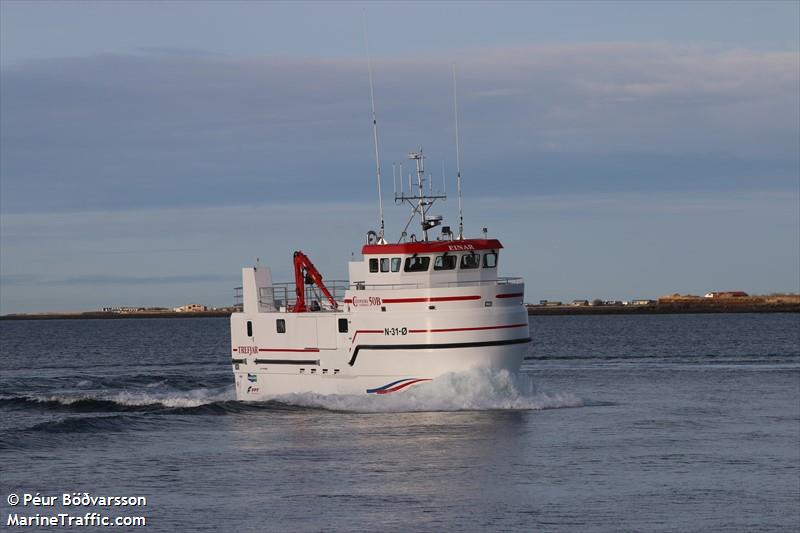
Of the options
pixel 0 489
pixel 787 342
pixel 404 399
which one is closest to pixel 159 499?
pixel 0 489

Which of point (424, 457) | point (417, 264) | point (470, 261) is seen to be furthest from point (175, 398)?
point (424, 457)

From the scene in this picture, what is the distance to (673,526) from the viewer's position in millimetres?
20422

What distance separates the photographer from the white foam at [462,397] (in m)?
35.1

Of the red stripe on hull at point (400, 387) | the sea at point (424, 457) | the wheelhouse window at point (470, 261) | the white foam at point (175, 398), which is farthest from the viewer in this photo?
the white foam at point (175, 398)

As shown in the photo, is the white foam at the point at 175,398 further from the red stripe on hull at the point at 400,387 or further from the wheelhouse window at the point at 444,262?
the wheelhouse window at the point at 444,262

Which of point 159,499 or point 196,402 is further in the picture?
point 196,402

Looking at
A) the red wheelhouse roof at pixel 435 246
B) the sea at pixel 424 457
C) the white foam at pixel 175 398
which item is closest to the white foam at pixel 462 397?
the sea at pixel 424 457

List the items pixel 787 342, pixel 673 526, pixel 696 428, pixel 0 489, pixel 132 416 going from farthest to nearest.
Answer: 1. pixel 787 342
2. pixel 132 416
3. pixel 696 428
4. pixel 0 489
5. pixel 673 526

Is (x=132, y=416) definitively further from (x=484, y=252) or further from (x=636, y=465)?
(x=636, y=465)

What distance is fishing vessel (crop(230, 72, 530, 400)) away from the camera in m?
35.2

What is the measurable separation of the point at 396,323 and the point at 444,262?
2.52 m

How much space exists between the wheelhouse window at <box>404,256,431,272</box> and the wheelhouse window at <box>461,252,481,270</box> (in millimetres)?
1097

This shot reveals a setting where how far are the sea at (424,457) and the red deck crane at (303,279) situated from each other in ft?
10.3

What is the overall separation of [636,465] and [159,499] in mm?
10319
